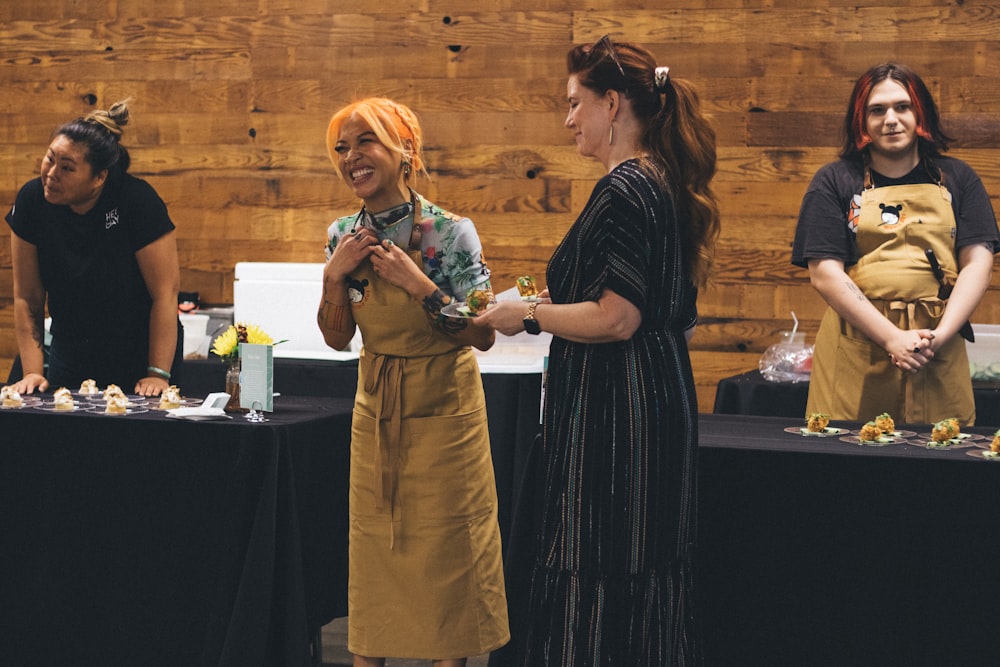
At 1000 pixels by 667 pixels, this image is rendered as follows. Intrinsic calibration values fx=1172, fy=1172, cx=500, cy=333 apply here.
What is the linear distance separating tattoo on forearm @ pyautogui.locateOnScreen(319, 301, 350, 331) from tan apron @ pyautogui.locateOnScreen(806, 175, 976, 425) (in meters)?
1.26

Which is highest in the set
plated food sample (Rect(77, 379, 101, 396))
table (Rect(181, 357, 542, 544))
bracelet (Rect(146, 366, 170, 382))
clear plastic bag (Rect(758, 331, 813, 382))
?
bracelet (Rect(146, 366, 170, 382))

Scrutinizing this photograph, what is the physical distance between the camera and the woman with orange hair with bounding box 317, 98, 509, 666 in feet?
7.98

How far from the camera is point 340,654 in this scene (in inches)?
132

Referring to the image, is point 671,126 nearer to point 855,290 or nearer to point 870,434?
point 870,434

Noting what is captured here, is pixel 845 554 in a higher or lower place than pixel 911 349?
lower

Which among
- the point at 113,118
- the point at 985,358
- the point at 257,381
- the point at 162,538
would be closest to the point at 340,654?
the point at 162,538

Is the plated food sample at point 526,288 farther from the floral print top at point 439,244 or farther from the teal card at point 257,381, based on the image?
the teal card at point 257,381

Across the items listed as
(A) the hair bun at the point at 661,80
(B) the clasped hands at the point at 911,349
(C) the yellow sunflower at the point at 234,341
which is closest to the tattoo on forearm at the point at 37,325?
(C) the yellow sunflower at the point at 234,341

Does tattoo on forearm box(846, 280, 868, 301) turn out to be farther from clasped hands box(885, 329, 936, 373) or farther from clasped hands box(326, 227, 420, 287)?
clasped hands box(326, 227, 420, 287)

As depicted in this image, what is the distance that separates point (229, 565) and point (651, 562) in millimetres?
978

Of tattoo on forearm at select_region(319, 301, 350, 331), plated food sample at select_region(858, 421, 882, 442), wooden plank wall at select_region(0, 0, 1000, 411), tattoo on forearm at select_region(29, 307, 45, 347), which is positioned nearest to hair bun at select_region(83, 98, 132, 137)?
tattoo on forearm at select_region(29, 307, 45, 347)

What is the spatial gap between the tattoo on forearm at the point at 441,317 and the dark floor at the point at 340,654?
1.14 meters

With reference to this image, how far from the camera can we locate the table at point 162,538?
8.20 ft

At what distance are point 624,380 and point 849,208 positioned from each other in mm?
1209
